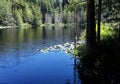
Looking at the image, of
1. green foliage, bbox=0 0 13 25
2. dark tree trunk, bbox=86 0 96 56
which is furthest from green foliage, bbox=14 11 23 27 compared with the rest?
dark tree trunk, bbox=86 0 96 56

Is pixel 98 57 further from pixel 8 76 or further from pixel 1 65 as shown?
pixel 1 65

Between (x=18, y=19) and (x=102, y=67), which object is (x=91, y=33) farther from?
(x=18, y=19)

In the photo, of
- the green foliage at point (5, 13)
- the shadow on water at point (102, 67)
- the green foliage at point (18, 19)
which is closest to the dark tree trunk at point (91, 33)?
the shadow on water at point (102, 67)

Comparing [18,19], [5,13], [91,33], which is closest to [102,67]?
[91,33]

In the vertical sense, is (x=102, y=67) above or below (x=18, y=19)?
above

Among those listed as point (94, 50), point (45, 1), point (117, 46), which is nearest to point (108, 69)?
point (94, 50)

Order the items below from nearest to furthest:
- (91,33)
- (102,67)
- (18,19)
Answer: (102,67) → (91,33) → (18,19)

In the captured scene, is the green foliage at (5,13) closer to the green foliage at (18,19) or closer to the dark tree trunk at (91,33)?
the green foliage at (18,19)

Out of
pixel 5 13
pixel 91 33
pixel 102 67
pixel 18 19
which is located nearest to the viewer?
pixel 102 67

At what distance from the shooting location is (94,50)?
14.6m

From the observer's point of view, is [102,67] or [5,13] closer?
[102,67]

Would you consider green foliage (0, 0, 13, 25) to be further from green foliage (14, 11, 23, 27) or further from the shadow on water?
the shadow on water

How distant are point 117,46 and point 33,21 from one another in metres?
115

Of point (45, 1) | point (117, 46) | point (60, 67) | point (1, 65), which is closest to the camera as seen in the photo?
point (117, 46)
